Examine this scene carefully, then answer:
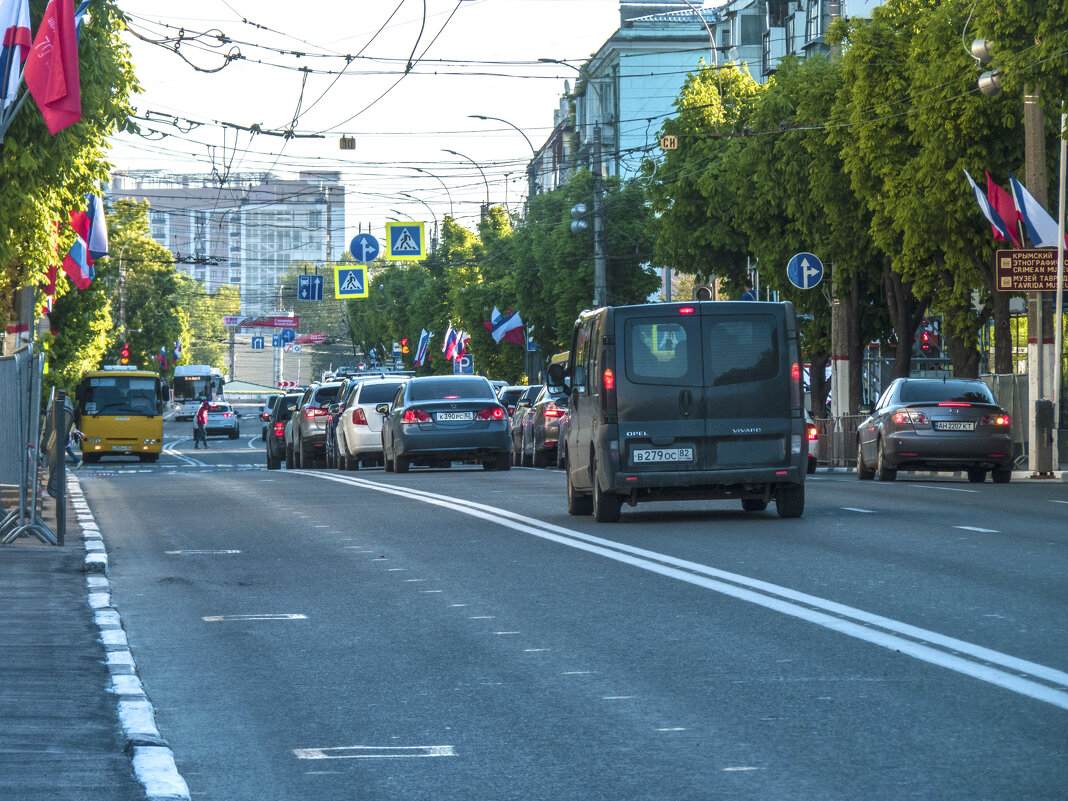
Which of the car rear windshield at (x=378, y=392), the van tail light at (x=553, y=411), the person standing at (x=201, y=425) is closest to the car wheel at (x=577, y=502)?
the car rear windshield at (x=378, y=392)

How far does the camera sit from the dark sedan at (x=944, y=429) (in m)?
26.7

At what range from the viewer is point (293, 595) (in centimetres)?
1208

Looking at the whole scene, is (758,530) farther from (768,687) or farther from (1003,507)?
(768,687)

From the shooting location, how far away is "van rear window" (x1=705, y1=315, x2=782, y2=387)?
1727 cm

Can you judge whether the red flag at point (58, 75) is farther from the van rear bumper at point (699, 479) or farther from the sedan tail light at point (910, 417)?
the sedan tail light at point (910, 417)

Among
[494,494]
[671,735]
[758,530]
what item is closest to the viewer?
[671,735]

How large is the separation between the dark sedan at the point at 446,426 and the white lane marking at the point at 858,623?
1507 centimetres

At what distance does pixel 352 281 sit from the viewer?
7706 centimetres

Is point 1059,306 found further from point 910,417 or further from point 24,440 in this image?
point 24,440

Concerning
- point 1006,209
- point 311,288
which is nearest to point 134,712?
point 1006,209

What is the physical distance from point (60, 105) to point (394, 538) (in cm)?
503

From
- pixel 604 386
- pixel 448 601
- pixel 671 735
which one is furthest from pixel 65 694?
pixel 604 386

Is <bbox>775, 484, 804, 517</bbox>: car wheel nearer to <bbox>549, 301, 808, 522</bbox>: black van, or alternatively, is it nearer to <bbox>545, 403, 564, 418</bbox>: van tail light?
<bbox>549, 301, 808, 522</bbox>: black van

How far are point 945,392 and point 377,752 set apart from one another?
71.2 feet
